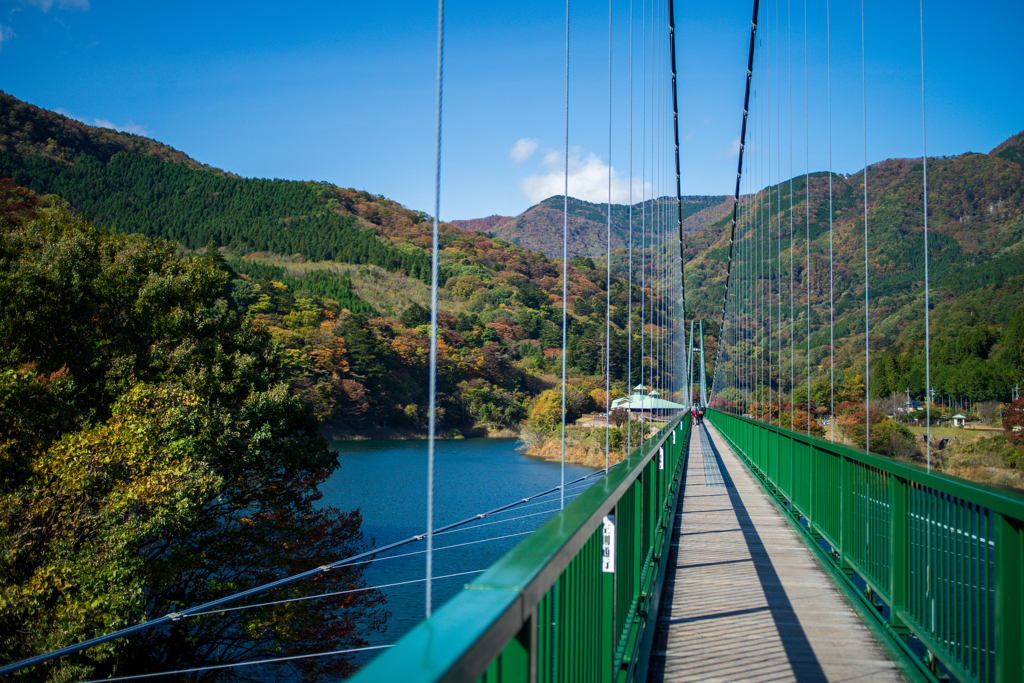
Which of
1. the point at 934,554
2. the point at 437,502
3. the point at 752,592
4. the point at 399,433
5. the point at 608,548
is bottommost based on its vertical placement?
the point at 437,502

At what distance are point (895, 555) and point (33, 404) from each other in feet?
37.7

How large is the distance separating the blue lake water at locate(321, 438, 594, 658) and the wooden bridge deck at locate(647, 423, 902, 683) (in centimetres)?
505

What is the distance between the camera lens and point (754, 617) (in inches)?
133

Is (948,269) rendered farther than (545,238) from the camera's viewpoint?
No

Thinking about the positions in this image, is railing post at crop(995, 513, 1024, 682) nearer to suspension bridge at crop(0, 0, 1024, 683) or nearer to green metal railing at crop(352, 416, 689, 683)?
suspension bridge at crop(0, 0, 1024, 683)

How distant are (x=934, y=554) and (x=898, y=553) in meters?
0.42

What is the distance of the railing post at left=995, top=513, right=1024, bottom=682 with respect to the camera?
1.81m

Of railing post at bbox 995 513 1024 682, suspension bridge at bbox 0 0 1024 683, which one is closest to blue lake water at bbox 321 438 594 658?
suspension bridge at bbox 0 0 1024 683

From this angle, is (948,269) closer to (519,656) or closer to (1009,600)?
(1009,600)

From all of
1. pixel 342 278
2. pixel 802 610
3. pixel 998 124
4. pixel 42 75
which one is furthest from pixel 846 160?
pixel 342 278

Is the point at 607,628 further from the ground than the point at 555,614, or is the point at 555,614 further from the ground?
the point at 555,614

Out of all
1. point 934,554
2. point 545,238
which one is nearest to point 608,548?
point 934,554

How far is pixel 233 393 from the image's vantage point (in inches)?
542

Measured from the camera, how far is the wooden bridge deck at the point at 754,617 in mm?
2717
